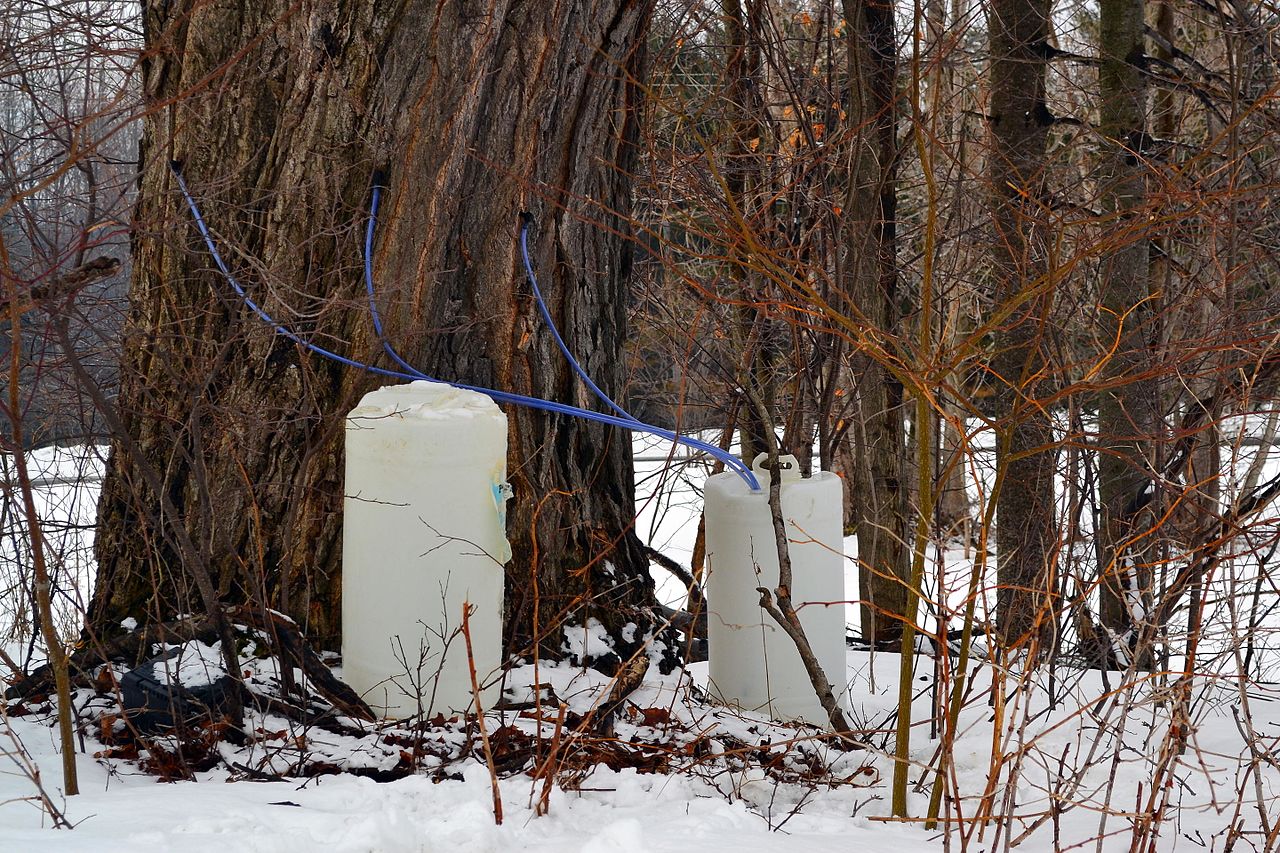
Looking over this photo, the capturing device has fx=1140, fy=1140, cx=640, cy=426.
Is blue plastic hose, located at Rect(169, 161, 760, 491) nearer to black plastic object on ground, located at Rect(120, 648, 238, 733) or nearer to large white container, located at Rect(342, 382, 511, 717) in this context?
large white container, located at Rect(342, 382, 511, 717)

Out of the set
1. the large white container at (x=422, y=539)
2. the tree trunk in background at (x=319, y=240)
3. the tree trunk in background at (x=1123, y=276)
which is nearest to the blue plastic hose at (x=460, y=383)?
the tree trunk in background at (x=319, y=240)

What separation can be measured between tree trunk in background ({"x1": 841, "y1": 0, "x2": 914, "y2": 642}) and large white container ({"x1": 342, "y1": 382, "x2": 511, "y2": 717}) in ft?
6.89

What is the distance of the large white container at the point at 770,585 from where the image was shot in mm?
3426

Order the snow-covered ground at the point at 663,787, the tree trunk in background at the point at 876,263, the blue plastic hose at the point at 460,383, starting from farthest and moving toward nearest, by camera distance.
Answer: the tree trunk in background at the point at 876,263 → the blue plastic hose at the point at 460,383 → the snow-covered ground at the point at 663,787

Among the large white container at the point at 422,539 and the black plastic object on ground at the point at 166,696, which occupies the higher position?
the large white container at the point at 422,539

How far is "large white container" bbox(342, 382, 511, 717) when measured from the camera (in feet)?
9.77

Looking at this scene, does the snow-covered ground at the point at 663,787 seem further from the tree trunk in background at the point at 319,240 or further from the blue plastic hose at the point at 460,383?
the blue plastic hose at the point at 460,383

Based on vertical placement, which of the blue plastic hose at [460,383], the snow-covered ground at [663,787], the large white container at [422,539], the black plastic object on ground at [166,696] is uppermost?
the blue plastic hose at [460,383]

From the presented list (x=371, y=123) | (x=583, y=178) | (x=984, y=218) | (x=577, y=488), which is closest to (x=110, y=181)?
(x=371, y=123)

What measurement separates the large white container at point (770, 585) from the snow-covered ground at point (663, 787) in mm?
125

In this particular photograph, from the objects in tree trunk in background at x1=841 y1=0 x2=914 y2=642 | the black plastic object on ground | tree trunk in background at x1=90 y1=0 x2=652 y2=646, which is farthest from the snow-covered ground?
tree trunk in background at x1=841 y1=0 x2=914 y2=642

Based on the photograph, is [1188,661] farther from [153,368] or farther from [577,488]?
[153,368]

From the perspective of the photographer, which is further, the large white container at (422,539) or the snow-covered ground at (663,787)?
the large white container at (422,539)

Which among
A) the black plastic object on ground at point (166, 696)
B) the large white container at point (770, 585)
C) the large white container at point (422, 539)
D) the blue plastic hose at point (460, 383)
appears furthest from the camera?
the large white container at point (770, 585)
